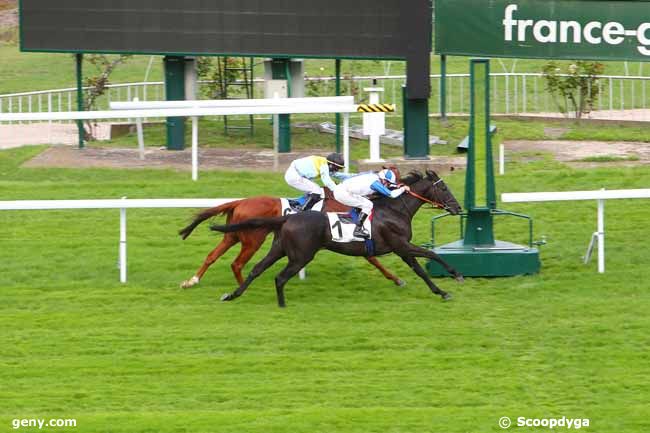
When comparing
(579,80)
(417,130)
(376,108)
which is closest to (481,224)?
(376,108)

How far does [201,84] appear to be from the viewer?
21094 mm

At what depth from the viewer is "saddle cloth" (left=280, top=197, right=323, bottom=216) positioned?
1189 centimetres

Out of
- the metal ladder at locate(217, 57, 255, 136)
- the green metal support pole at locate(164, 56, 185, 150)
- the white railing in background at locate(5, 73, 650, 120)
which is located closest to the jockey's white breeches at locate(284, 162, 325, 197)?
the green metal support pole at locate(164, 56, 185, 150)

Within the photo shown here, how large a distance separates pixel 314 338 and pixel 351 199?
165cm

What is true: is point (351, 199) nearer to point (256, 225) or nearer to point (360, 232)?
point (360, 232)

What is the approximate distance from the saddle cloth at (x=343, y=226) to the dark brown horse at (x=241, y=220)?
390mm

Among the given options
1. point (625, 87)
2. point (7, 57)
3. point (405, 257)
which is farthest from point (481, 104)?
point (7, 57)

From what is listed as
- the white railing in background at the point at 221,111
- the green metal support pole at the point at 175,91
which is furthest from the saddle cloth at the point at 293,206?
the green metal support pole at the point at 175,91

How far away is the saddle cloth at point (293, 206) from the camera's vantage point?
468 inches

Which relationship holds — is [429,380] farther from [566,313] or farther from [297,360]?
[566,313]

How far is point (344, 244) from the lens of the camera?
11508 mm

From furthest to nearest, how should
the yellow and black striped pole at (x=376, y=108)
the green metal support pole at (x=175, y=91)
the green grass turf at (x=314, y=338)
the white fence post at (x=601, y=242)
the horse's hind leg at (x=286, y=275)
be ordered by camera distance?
the green metal support pole at (x=175, y=91), the yellow and black striped pole at (x=376, y=108), the white fence post at (x=601, y=242), the horse's hind leg at (x=286, y=275), the green grass turf at (x=314, y=338)

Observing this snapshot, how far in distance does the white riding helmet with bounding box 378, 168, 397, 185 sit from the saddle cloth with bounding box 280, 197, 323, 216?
1.90 ft

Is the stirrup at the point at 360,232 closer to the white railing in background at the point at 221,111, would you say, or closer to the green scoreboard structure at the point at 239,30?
→ the white railing in background at the point at 221,111
